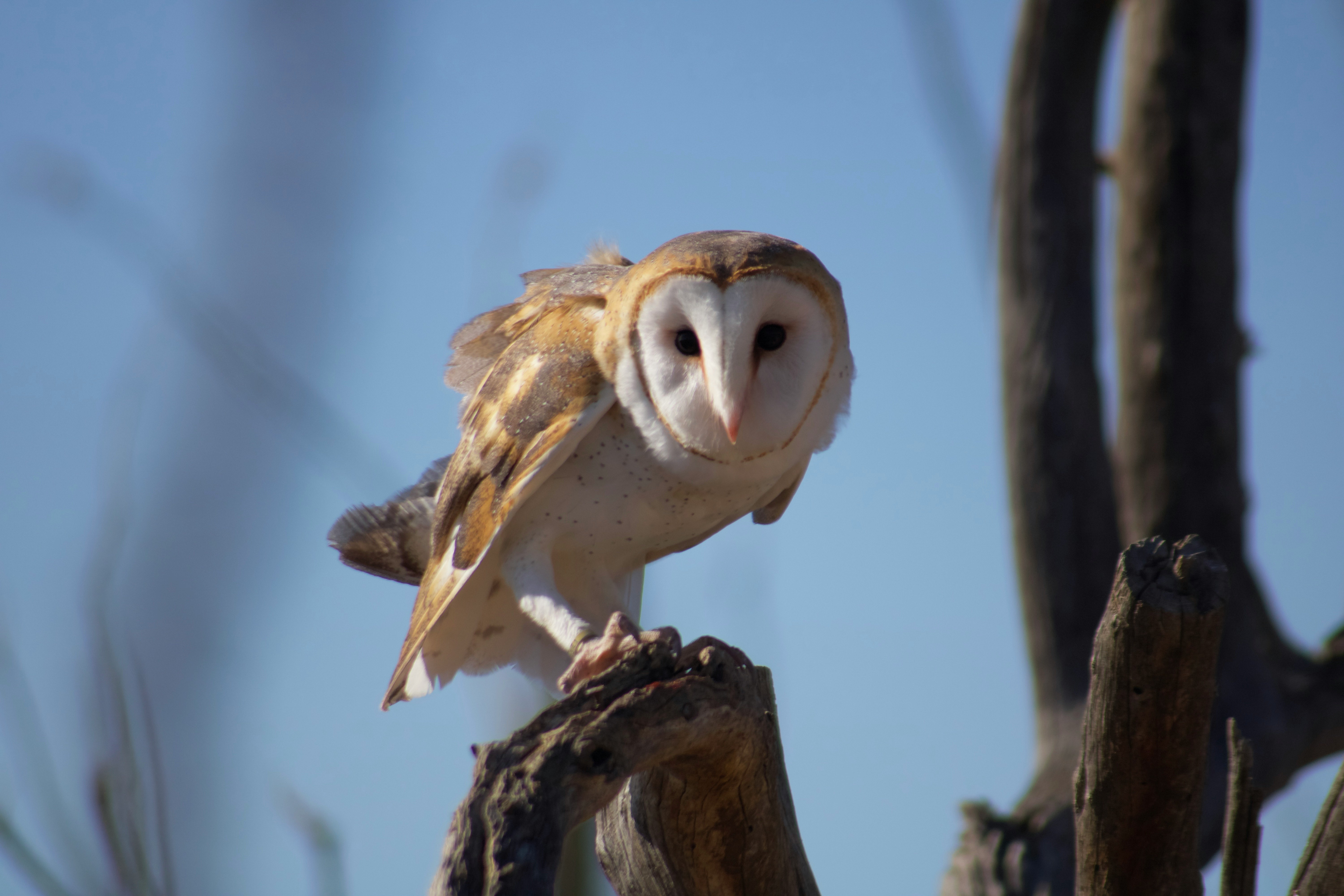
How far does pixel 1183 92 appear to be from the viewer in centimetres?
486

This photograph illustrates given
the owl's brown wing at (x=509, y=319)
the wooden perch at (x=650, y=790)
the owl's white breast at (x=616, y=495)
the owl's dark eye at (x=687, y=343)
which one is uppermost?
the owl's brown wing at (x=509, y=319)

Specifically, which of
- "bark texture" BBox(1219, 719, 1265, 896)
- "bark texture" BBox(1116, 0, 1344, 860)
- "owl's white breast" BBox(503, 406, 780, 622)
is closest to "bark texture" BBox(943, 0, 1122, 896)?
"bark texture" BBox(1116, 0, 1344, 860)

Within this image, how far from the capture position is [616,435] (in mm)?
2662

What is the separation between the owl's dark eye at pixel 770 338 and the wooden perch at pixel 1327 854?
1.30 m

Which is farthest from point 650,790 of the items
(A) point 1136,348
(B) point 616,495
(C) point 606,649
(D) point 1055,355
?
(A) point 1136,348

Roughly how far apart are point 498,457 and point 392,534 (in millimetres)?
641

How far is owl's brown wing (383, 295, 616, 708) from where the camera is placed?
258cm

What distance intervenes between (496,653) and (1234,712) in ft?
10.1

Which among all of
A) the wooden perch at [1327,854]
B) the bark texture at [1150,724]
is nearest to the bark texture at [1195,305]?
the wooden perch at [1327,854]

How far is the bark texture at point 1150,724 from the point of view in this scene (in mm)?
1850

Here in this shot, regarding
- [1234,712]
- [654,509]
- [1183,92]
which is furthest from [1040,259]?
[654,509]

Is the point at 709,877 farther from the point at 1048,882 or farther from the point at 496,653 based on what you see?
the point at 1048,882

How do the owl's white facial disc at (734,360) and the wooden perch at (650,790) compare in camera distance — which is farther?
the owl's white facial disc at (734,360)

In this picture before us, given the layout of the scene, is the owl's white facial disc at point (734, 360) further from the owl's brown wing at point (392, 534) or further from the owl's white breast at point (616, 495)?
the owl's brown wing at point (392, 534)
